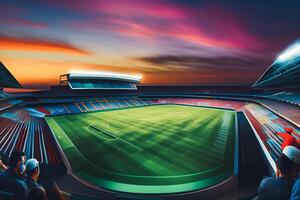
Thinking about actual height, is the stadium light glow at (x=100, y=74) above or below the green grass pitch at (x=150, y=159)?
above

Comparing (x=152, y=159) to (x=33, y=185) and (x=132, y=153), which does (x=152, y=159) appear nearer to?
(x=132, y=153)

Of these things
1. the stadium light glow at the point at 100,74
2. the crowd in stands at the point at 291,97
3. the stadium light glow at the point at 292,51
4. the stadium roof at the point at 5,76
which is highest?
the stadium light glow at the point at 100,74

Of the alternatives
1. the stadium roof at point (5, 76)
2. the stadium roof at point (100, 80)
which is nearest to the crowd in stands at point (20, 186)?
the stadium roof at point (5, 76)

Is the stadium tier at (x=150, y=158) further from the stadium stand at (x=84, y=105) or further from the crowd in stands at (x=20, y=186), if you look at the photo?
the stadium stand at (x=84, y=105)

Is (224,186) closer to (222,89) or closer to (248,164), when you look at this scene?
(248,164)

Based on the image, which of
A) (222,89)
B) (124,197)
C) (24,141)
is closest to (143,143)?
(124,197)

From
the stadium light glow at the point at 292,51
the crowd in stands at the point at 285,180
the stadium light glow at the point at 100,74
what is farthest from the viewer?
the stadium light glow at the point at 100,74

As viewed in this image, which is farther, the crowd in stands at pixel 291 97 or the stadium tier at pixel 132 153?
the crowd in stands at pixel 291 97
